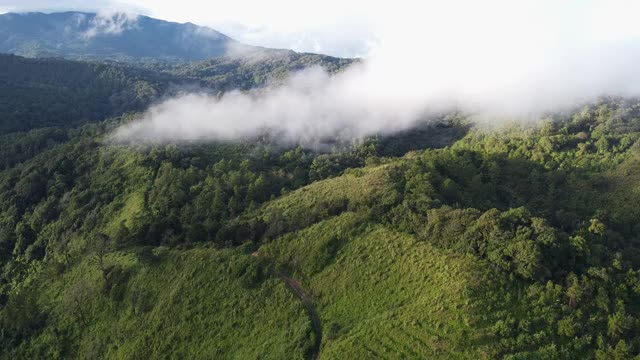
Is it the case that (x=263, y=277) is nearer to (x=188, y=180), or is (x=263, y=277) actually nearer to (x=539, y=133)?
(x=188, y=180)

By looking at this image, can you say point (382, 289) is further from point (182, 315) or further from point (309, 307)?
point (182, 315)

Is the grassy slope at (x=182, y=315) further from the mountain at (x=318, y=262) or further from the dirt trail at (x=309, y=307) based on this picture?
the dirt trail at (x=309, y=307)

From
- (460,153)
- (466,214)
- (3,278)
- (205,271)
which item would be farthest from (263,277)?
(460,153)

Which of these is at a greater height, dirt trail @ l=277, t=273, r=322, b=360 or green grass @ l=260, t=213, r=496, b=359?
green grass @ l=260, t=213, r=496, b=359

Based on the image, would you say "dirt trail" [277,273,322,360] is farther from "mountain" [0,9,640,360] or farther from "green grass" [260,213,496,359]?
"green grass" [260,213,496,359]

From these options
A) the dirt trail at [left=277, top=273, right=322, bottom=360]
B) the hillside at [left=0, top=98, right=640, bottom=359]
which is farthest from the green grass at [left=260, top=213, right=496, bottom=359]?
the dirt trail at [left=277, top=273, right=322, bottom=360]

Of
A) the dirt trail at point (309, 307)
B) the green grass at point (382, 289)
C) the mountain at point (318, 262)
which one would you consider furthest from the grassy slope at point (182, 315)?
the green grass at point (382, 289)
